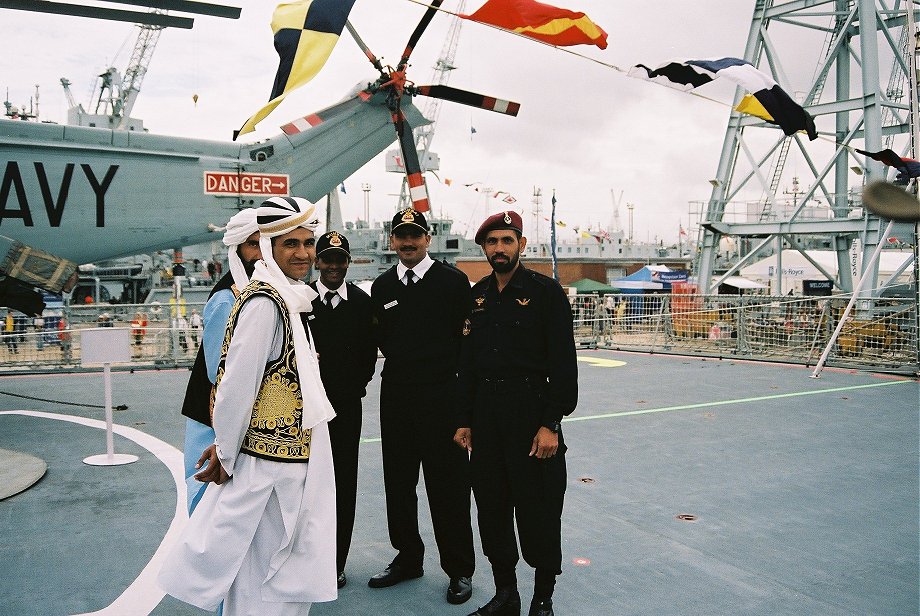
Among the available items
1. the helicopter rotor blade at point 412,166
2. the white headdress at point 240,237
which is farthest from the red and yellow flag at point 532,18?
the white headdress at point 240,237

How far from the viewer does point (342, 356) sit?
391 cm

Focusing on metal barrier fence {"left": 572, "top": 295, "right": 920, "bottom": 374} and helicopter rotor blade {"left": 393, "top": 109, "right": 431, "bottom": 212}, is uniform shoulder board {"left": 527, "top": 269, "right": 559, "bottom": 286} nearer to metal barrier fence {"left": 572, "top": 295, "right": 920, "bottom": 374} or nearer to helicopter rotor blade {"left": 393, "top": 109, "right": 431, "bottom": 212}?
helicopter rotor blade {"left": 393, "top": 109, "right": 431, "bottom": 212}

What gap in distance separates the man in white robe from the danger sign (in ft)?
33.7

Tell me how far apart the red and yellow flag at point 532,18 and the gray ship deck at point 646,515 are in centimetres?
462

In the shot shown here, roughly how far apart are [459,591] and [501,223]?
1957 mm

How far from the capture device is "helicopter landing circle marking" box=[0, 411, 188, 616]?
3.31 meters

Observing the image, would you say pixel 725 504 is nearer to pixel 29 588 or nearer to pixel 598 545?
pixel 598 545

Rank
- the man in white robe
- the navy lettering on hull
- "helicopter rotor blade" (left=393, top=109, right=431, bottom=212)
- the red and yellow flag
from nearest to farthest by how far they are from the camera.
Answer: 1. the man in white robe
2. the red and yellow flag
3. the navy lettering on hull
4. "helicopter rotor blade" (left=393, top=109, right=431, bottom=212)

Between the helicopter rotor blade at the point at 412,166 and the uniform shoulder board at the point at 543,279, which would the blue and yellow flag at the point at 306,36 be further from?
the uniform shoulder board at the point at 543,279

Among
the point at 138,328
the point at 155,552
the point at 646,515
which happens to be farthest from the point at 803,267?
the point at 155,552

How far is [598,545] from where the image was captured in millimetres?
4133

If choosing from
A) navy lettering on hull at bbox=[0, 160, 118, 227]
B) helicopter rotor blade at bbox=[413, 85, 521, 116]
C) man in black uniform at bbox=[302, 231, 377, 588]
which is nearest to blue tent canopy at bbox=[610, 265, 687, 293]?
helicopter rotor blade at bbox=[413, 85, 521, 116]

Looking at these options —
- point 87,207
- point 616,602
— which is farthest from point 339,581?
point 87,207

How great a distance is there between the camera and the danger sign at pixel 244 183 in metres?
12.0
